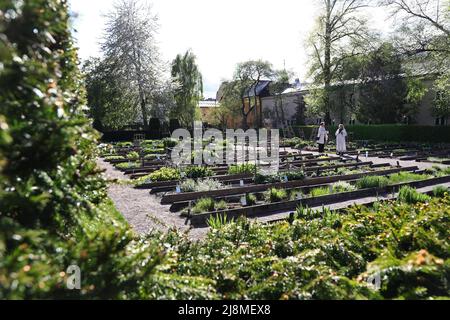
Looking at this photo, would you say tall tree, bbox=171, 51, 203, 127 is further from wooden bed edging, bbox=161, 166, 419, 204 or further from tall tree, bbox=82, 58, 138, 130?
wooden bed edging, bbox=161, 166, 419, 204

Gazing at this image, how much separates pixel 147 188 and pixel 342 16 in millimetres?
30456

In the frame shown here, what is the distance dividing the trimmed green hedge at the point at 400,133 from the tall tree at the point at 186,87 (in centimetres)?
1632

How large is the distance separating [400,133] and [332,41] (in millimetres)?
11530

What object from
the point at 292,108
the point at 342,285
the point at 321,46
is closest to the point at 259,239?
the point at 342,285

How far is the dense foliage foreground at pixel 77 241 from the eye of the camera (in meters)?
1.68

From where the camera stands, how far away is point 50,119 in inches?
77.6

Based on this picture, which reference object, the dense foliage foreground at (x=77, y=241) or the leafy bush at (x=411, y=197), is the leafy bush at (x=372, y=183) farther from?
the dense foliage foreground at (x=77, y=241)

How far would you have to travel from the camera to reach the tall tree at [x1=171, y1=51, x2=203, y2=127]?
40.1 meters

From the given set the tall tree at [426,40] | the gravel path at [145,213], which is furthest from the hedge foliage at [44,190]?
the tall tree at [426,40]

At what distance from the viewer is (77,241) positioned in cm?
263

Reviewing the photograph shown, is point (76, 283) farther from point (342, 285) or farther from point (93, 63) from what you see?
point (93, 63)

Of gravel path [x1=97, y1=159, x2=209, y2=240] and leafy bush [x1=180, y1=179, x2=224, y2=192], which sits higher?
leafy bush [x1=180, y1=179, x2=224, y2=192]

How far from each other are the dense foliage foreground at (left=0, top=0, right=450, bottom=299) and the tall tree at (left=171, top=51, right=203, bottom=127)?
36.8 m

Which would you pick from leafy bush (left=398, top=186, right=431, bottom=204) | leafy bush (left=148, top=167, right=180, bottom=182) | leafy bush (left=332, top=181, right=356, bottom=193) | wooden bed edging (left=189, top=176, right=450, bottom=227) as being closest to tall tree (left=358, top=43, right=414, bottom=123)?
wooden bed edging (left=189, top=176, right=450, bottom=227)
